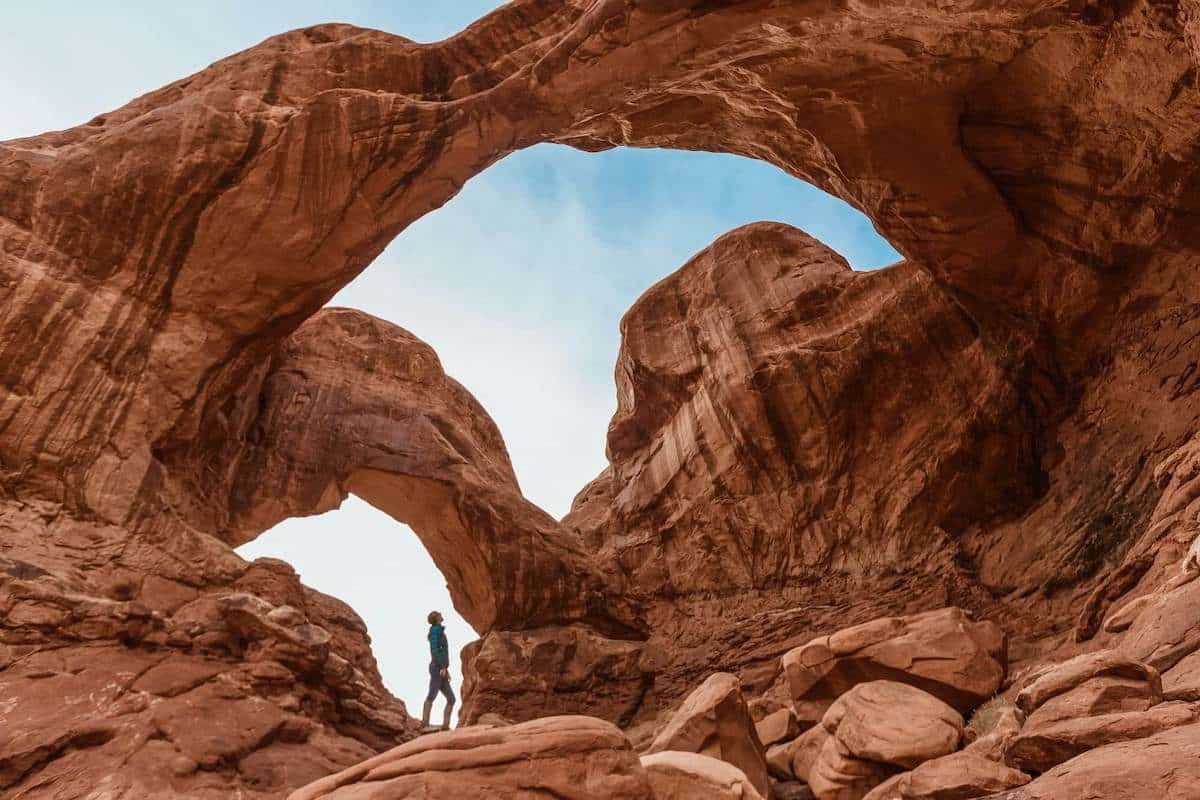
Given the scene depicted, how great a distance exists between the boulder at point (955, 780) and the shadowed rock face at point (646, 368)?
167 inches

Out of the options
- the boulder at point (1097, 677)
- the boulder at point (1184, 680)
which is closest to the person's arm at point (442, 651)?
the boulder at point (1097, 677)

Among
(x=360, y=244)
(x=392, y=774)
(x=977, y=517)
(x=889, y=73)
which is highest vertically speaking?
(x=889, y=73)

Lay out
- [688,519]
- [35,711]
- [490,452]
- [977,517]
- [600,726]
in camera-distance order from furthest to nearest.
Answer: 1. [490,452]
2. [688,519]
3. [977,517]
4. [35,711]
5. [600,726]

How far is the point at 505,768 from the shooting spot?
6.07 metres

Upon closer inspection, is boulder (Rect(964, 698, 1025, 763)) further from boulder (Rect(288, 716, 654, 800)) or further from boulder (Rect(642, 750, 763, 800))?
boulder (Rect(288, 716, 654, 800))

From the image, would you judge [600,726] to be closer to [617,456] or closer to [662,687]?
[662,687]

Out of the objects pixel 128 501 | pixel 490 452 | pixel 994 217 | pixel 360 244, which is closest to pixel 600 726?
pixel 128 501

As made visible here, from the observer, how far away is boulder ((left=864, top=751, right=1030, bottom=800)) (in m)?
6.50

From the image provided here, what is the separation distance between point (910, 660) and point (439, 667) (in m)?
9.31

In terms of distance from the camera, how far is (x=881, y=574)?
1684 centimetres

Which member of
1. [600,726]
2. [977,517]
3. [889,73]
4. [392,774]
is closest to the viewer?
[392,774]

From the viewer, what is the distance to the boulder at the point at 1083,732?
5.54 meters

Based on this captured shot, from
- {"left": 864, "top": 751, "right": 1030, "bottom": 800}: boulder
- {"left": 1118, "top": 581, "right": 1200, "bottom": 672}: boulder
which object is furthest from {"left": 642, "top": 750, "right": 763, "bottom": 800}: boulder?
{"left": 1118, "top": 581, "right": 1200, "bottom": 672}: boulder

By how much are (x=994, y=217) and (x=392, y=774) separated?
13.1 meters
